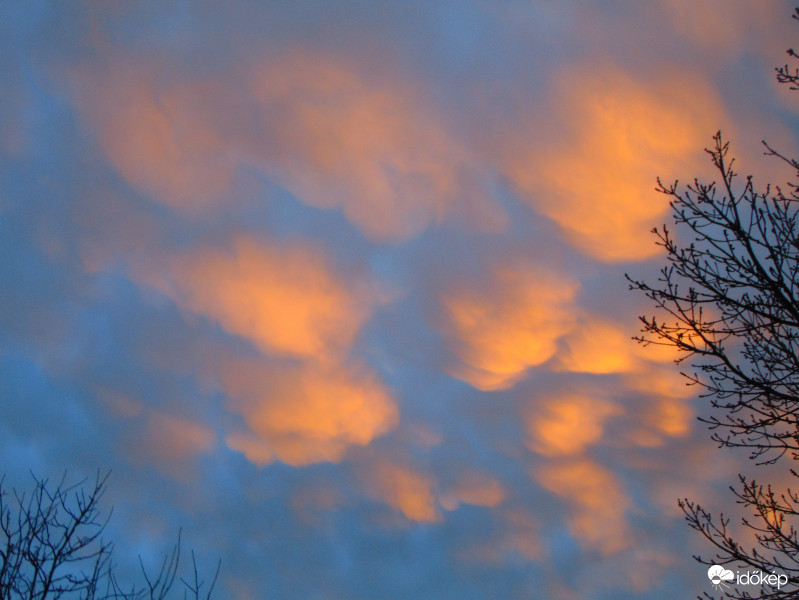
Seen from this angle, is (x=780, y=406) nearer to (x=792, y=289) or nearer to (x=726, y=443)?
(x=726, y=443)

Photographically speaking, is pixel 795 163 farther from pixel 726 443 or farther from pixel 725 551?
pixel 725 551

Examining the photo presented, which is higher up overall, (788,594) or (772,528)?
(772,528)

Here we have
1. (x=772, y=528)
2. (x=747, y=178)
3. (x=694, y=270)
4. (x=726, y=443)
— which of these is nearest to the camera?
(x=747, y=178)

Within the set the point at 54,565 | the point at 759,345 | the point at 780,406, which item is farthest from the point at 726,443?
the point at 54,565

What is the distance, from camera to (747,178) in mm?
5867

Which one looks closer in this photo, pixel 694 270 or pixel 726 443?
pixel 694 270

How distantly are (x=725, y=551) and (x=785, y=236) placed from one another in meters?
4.16

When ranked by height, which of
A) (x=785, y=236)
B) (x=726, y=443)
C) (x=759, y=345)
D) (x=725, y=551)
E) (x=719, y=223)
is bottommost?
(x=725, y=551)

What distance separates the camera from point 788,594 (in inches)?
237

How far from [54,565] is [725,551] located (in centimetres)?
881

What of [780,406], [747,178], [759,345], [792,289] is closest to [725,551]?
[780,406]

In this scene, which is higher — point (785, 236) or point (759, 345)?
point (785, 236)

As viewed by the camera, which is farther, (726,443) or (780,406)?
(726,443)

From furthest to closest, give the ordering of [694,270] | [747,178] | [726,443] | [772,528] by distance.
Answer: [772,528] → [726,443] → [694,270] → [747,178]
